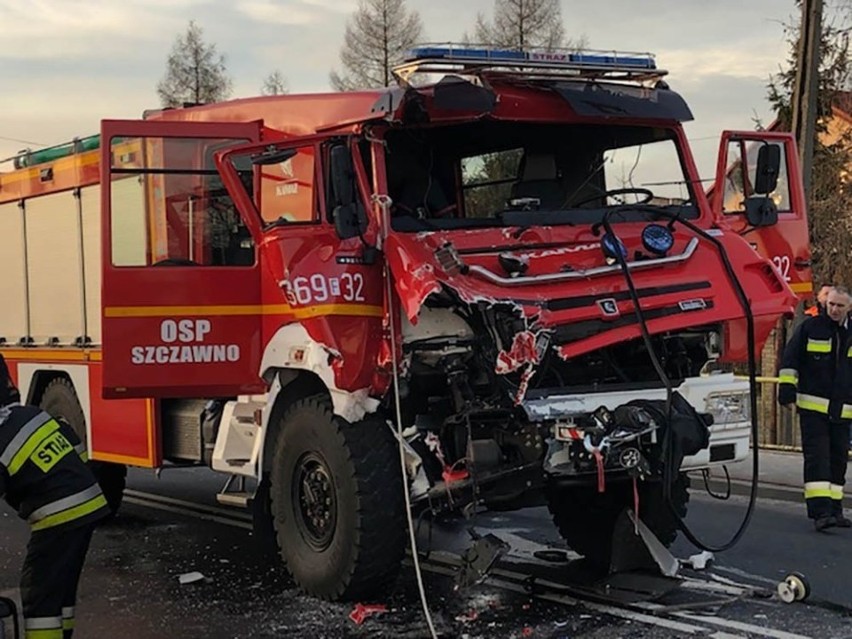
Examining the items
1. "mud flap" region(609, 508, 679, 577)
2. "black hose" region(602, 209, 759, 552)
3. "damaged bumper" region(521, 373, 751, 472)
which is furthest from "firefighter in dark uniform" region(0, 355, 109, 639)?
"mud flap" region(609, 508, 679, 577)

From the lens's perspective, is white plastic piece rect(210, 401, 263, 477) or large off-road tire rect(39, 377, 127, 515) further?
large off-road tire rect(39, 377, 127, 515)

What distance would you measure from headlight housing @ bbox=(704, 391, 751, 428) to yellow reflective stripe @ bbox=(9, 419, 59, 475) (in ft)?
10.2

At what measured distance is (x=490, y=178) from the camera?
630cm

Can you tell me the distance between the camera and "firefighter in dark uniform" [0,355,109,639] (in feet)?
12.5

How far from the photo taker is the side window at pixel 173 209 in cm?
636

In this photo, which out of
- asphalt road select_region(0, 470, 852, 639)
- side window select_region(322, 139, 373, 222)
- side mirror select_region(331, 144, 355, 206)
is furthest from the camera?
side window select_region(322, 139, 373, 222)

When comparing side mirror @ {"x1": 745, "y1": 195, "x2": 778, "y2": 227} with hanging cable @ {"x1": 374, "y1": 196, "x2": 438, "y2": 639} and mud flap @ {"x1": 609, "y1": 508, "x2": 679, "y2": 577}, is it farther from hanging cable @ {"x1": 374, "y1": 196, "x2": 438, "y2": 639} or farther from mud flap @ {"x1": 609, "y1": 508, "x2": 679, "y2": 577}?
hanging cable @ {"x1": 374, "y1": 196, "x2": 438, "y2": 639}

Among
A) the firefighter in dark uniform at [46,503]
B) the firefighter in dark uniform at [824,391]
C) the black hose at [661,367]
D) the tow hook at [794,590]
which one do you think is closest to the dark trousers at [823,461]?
the firefighter in dark uniform at [824,391]

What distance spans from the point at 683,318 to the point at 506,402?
945 mm

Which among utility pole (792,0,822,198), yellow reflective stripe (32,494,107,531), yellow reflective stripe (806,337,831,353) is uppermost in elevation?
utility pole (792,0,822,198)

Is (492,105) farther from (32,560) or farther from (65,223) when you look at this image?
(65,223)

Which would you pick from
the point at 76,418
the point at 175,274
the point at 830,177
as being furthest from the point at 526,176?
the point at 830,177

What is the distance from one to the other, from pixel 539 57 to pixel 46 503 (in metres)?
3.48

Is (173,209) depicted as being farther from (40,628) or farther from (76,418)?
(40,628)
